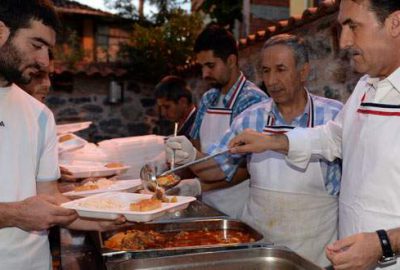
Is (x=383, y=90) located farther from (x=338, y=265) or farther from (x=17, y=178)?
(x=17, y=178)

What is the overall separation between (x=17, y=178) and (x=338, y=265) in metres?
1.06

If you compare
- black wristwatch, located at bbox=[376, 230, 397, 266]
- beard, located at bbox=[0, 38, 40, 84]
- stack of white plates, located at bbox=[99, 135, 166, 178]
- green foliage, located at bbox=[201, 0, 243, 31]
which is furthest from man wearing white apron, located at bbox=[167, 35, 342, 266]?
green foliage, located at bbox=[201, 0, 243, 31]

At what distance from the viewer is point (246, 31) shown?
515 centimetres

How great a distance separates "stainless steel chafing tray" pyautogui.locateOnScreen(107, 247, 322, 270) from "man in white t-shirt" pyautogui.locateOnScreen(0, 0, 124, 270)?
0.24m

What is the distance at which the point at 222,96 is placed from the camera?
285 centimetres

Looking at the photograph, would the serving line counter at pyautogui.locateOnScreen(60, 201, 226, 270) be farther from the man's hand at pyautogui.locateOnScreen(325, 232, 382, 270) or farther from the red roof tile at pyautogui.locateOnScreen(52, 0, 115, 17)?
the red roof tile at pyautogui.locateOnScreen(52, 0, 115, 17)

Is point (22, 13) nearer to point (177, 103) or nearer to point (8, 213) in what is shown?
point (8, 213)

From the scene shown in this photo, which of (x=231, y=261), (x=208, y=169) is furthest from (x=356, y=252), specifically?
(x=208, y=169)

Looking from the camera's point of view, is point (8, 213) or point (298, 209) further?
point (298, 209)

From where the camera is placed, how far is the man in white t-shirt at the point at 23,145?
1406 millimetres

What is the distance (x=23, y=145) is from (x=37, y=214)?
0.93ft

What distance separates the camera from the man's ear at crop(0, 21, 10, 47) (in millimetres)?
1508

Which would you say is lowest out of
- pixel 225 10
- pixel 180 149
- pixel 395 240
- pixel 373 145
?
pixel 395 240

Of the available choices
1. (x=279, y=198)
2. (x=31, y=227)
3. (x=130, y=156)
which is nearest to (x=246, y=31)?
(x=130, y=156)
